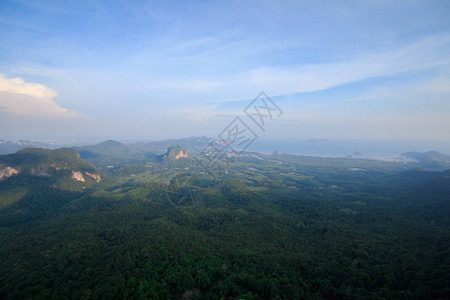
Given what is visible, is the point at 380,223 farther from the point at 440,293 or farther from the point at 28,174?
the point at 28,174

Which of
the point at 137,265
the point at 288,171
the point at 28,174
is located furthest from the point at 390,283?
the point at 28,174

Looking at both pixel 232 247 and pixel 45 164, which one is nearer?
pixel 232 247

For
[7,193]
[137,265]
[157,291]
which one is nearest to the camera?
[157,291]

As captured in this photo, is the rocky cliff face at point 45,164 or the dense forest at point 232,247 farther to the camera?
the rocky cliff face at point 45,164

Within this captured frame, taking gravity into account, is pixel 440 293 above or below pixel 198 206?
above

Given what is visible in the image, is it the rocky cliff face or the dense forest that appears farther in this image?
the rocky cliff face

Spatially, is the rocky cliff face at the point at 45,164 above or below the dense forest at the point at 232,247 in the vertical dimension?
above

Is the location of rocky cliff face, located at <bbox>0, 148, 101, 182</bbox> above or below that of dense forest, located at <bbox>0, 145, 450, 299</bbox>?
above

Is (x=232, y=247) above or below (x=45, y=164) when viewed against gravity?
below
